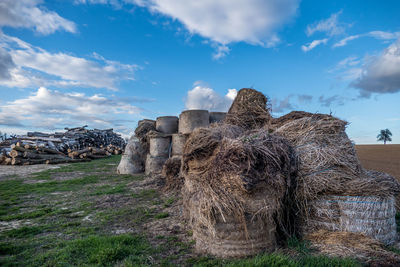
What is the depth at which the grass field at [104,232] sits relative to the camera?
3.61 metres

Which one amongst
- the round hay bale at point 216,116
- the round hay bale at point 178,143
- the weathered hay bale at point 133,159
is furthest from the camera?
the weathered hay bale at point 133,159

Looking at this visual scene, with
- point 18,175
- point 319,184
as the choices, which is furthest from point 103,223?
point 18,175

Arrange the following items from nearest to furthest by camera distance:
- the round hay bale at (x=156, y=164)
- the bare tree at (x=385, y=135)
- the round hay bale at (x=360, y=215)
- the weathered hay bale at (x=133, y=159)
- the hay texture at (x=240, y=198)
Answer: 1. the hay texture at (x=240, y=198)
2. the round hay bale at (x=360, y=215)
3. the round hay bale at (x=156, y=164)
4. the weathered hay bale at (x=133, y=159)
5. the bare tree at (x=385, y=135)

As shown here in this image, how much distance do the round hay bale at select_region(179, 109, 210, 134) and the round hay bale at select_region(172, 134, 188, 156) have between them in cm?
30

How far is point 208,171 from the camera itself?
3881mm

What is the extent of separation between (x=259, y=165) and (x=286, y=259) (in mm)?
1297

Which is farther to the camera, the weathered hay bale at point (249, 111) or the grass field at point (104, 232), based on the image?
the weathered hay bale at point (249, 111)

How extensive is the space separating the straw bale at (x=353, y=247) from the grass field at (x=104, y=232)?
0.72ft

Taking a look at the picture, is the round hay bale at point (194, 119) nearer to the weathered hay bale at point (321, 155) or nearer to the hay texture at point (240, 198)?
the weathered hay bale at point (321, 155)

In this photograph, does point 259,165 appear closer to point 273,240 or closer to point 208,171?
point 208,171

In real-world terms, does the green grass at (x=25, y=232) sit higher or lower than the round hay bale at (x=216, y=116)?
lower

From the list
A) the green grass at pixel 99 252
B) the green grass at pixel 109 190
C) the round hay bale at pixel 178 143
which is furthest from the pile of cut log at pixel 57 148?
the green grass at pixel 99 252

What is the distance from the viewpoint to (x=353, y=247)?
3598 mm

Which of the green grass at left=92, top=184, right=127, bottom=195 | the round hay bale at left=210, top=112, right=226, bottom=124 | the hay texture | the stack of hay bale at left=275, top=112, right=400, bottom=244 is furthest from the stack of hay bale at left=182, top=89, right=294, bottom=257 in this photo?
the round hay bale at left=210, top=112, right=226, bottom=124
